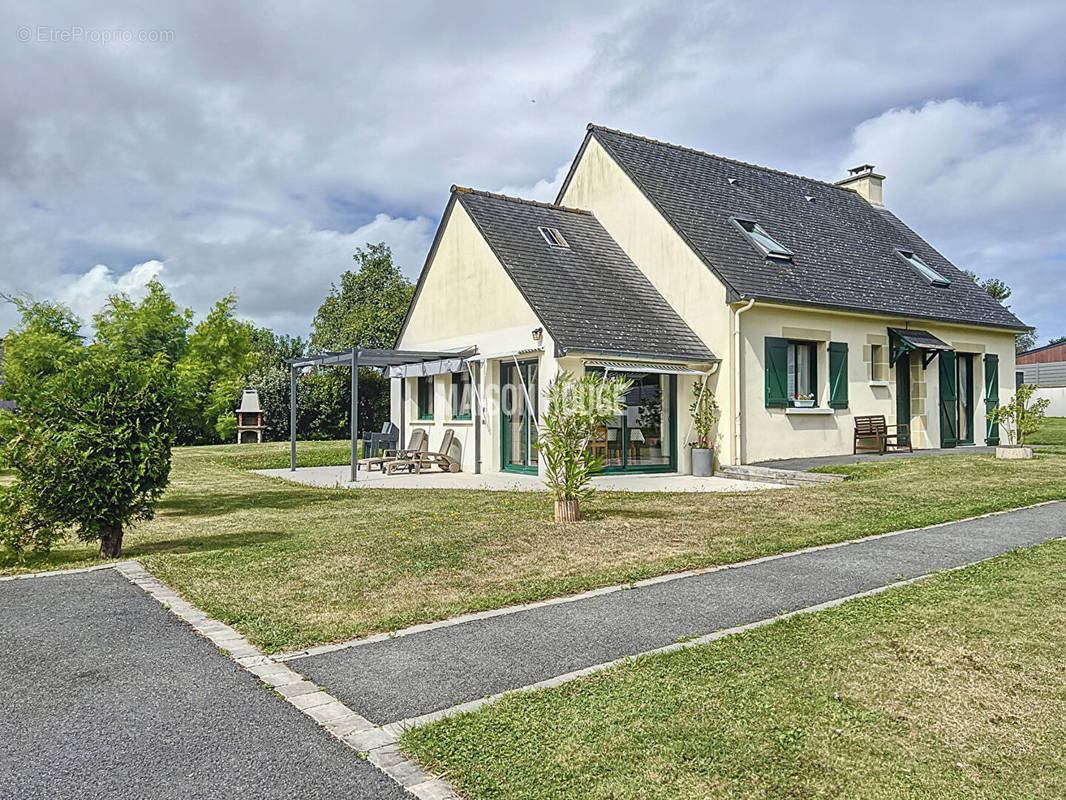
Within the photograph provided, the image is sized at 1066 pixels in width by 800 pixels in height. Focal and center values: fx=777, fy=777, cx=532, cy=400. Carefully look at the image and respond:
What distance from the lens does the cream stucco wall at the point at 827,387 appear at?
15.9 meters

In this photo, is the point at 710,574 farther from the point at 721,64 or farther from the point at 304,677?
the point at 721,64

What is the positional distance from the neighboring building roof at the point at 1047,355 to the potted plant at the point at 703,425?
5031cm

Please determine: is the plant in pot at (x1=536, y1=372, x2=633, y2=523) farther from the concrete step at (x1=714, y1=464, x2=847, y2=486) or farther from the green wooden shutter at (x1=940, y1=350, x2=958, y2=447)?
the green wooden shutter at (x1=940, y1=350, x2=958, y2=447)

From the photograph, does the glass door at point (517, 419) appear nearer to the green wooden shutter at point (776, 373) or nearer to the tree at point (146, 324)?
the green wooden shutter at point (776, 373)

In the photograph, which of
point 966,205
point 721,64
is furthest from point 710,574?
point 966,205

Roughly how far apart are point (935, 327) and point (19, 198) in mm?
22853

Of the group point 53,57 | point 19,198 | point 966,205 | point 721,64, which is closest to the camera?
point 53,57

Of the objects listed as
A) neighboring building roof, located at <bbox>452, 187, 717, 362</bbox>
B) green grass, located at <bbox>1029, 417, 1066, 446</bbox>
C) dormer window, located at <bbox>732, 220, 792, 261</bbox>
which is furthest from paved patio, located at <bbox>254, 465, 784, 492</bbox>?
green grass, located at <bbox>1029, 417, 1066, 446</bbox>

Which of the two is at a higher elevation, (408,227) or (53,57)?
(408,227)

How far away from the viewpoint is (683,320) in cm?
1675

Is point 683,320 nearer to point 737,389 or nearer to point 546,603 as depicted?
point 737,389

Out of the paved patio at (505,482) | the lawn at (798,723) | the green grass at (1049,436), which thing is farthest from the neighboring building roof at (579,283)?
the green grass at (1049,436)

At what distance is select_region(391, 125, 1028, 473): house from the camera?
15.6 m

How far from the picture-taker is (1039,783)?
288 cm
